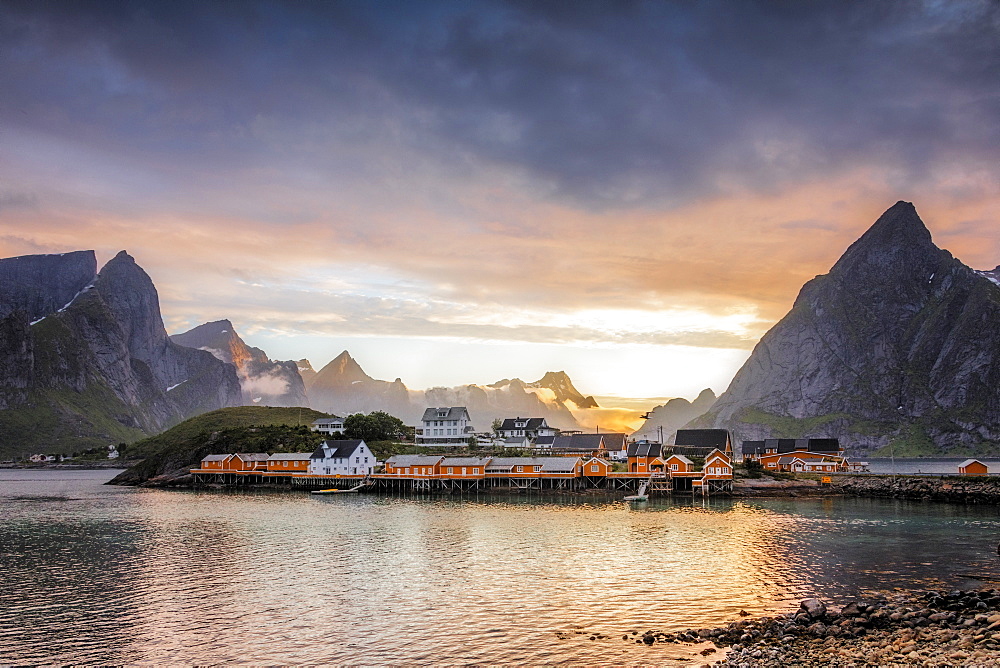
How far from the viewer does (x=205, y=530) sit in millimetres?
66688

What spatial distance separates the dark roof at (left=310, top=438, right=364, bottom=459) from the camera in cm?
12325

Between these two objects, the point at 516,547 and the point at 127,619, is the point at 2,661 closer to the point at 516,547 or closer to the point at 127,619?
the point at 127,619

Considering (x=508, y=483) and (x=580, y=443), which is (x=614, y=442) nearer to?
(x=580, y=443)

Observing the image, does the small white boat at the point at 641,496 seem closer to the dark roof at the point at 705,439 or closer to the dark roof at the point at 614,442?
the dark roof at the point at 705,439

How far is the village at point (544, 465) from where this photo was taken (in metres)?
107

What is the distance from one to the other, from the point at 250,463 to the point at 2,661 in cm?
10738

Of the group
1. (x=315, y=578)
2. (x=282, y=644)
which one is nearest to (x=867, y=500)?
(x=315, y=578)

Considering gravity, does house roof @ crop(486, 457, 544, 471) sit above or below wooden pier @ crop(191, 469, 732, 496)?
above

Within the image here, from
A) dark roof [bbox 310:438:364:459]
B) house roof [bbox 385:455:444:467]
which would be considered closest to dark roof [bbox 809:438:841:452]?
house roof [bbox 385:455:444:467]

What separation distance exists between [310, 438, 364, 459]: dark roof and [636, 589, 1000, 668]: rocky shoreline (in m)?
97.2

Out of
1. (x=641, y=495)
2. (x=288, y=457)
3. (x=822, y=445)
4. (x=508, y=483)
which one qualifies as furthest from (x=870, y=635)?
(x=822, y=445)

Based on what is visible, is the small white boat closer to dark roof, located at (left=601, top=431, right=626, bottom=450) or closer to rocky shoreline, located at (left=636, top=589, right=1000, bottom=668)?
dark roof, located at (left=601, top=431, right=626, bottom=450)

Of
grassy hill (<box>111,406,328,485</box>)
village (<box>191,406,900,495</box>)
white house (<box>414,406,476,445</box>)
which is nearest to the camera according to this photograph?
village (<box>191,406,900,495</box>)

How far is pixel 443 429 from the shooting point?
6599 inches
